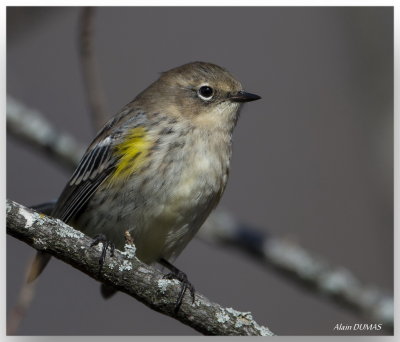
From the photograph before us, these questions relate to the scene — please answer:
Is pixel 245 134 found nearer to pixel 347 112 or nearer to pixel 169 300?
pixel 347 112

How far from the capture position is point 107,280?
395cm

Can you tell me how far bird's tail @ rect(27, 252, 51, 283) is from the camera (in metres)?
4.99

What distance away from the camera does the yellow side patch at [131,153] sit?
475 cm

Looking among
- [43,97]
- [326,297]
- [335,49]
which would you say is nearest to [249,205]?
[326,297]

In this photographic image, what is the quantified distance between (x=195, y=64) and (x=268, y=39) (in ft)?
2.44

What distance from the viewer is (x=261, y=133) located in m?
6.08

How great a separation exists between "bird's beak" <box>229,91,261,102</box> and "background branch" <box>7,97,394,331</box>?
4.66ft

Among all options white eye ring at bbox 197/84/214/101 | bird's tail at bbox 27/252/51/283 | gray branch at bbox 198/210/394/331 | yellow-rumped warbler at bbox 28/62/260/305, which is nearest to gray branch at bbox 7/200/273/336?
yellow-rumped warbler at bbox 28/62/260/305

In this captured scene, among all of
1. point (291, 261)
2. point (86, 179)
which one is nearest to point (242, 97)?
point (86, 179)

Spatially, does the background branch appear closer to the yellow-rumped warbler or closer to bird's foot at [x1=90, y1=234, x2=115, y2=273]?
the yellow-rumped warbler

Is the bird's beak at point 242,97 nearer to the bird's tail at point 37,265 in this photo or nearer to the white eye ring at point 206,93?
the white eye ring at point 206,93

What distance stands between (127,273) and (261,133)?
2.51m

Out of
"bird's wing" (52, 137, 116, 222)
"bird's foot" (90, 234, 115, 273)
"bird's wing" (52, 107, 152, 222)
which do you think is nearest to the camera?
"bird's foot" (90, 234, 115, 273)

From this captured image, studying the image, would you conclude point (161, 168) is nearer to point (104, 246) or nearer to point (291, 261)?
point (104, 246)
